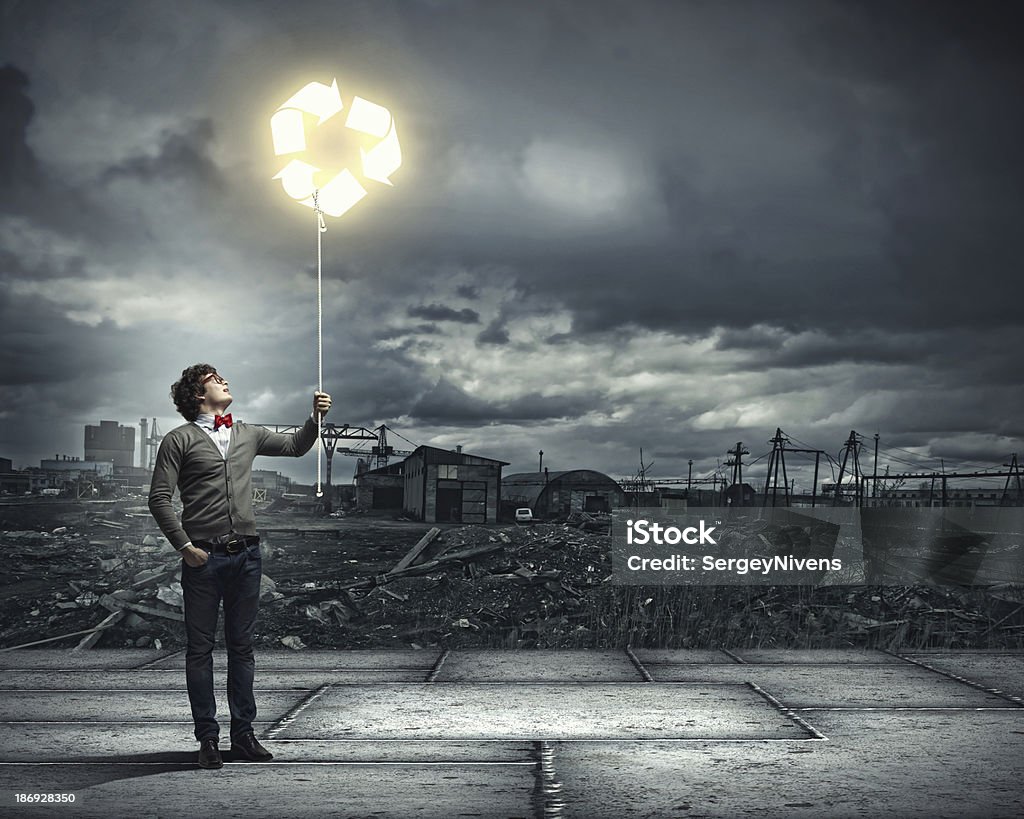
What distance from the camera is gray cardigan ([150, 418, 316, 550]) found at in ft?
12.0

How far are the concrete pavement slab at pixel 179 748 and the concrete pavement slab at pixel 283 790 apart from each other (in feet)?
0.40

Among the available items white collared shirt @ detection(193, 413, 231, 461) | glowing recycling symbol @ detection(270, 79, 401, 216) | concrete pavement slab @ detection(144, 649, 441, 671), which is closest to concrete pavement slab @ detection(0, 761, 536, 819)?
white collared shirt @ detection(193, 413, 231, 461)


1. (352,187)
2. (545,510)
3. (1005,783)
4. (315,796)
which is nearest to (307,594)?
(545,510)

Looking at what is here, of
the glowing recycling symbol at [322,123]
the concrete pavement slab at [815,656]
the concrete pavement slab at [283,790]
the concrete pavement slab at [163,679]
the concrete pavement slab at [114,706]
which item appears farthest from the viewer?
the concrete pavement slab at [815,656]

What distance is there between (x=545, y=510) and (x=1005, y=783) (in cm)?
487

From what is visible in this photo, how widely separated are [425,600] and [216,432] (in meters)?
4.14

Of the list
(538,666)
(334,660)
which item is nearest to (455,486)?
(334,660)

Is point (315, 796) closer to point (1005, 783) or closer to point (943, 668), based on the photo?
point (1005, 783)

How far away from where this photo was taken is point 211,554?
12.0 feet

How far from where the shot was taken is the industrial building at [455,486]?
7.80 m

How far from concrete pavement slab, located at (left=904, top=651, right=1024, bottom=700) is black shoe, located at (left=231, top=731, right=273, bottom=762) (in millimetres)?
4225

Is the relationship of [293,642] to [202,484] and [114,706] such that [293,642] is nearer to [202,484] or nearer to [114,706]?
[114,706]

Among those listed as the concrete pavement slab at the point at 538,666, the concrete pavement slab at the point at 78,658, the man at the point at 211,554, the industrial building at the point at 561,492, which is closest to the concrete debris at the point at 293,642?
the concrete pavement slab at the point at 78,658
